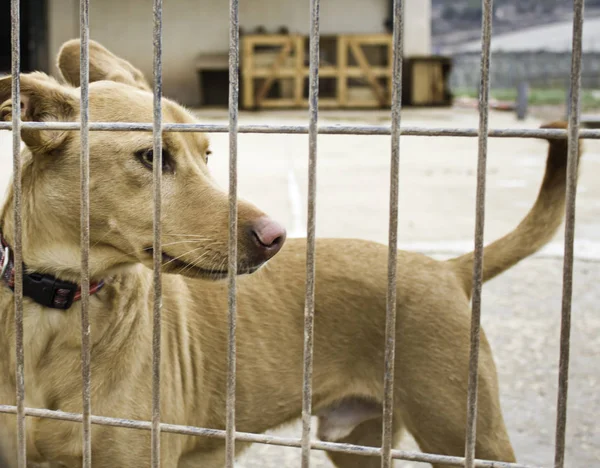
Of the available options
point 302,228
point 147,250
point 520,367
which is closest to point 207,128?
point 147,250

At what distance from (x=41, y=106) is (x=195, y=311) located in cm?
74

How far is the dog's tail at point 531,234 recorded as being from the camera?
226 cm

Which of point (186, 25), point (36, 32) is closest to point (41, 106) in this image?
point (186, 25)

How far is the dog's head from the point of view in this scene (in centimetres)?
186

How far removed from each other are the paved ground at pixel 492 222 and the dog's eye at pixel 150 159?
128cm

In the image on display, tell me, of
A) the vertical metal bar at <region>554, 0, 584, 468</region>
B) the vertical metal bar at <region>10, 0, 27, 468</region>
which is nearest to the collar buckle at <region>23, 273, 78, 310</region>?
the vertical metal bar at <region>10, 0, 27, 468</region>

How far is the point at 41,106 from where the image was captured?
1994 millimetres

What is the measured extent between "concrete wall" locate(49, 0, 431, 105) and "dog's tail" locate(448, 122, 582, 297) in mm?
16892

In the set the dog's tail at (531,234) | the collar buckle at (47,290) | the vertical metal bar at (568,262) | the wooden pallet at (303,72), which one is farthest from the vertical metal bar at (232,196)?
the wooden pallet at (303,72)

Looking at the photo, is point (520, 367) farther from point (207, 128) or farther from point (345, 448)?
point (207, 128)

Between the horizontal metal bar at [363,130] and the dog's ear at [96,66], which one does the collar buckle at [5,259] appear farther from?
the dog's ear at [96,66]

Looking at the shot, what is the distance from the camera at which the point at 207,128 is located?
1521 millimetres

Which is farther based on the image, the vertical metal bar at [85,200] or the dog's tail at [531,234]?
the dog's tail at [531,234]

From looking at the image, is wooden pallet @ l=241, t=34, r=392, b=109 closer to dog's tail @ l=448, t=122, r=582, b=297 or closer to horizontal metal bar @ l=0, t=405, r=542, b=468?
dog's tail @ l=448, t=122, r=582, b=297
